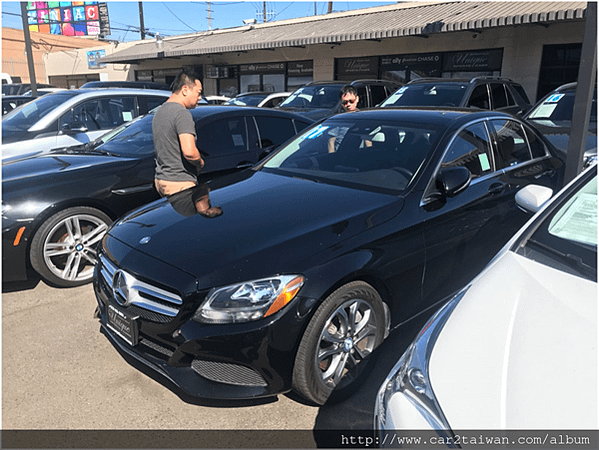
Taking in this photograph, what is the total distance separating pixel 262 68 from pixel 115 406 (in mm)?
20175

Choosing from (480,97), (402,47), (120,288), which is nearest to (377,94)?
(480,97)

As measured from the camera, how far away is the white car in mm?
1386

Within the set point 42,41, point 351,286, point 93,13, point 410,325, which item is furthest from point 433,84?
point 93,13

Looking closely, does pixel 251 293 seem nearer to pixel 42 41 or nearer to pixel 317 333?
pixel 317 333

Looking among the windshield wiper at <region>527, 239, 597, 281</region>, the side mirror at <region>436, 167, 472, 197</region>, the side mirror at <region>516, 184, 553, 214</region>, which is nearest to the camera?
the windshield wiper at <region>527, 239, 597, 281</region>

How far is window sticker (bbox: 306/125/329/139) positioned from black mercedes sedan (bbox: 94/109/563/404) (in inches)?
2.3

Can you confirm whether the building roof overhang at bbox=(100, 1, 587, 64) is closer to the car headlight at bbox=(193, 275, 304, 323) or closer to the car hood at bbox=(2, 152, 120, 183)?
the car hood at bbox=(2, 152, 120, 183)

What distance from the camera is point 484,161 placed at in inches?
146

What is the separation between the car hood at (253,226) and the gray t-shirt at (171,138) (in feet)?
2.29

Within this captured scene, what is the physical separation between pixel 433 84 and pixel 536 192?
6402 millimetres

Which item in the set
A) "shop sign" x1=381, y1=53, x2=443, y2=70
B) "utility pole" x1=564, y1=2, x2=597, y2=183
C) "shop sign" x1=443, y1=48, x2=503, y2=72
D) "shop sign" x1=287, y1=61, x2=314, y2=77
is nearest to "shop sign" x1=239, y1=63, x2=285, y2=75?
"shop sign" x1=287, y1=61, x2=314, y2=77

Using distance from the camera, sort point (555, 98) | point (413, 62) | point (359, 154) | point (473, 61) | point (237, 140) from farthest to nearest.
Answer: point (413, 62)
point (473, 61)
point (555, 98)
point (237, 140)
point (359, 154)

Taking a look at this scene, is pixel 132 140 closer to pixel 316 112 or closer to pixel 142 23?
pixel 316 112

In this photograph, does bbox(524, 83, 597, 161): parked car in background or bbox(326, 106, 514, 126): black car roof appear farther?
bbox(524, 83, 597, 161): parked car in background
